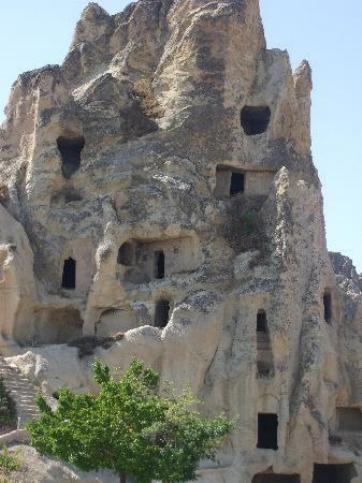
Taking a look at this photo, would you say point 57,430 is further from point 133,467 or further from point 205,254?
point 205,254

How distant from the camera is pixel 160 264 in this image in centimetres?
→ 3588

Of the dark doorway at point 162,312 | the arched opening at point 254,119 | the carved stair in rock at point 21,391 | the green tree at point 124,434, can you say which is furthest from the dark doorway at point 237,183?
the green tree at point 124,434

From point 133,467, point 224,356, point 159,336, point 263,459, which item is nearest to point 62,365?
point 159,336

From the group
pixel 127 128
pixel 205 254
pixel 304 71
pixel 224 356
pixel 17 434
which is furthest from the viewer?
pixel 304 71

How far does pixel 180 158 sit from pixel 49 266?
7368 millimetres

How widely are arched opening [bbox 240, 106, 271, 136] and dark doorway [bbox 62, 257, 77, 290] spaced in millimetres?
10526

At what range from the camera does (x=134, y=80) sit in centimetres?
4016

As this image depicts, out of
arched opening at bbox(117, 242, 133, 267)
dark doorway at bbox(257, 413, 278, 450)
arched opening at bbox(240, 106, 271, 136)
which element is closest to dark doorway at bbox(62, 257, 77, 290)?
arched opening at bbox(117, 242, 133, 267)

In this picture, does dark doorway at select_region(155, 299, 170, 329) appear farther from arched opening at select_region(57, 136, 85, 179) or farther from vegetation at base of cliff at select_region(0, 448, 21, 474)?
vegetation at base of cliff at select_region(0, 448, 21, 474)

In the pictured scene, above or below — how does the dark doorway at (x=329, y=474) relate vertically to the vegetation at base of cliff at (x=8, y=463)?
below

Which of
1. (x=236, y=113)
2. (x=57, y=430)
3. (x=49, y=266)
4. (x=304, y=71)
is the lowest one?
(x=57, y=430)

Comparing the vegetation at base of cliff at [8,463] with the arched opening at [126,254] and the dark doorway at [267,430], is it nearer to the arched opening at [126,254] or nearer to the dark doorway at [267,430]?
the dark doorway at [267,430]

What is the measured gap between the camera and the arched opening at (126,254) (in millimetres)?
35594

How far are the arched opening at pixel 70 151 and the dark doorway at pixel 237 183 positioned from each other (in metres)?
7.09
